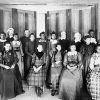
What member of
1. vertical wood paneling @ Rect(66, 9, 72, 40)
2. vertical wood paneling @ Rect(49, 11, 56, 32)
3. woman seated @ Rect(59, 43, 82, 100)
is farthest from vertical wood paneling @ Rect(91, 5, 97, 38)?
woman seated @ Rect(59, 43, 82, 100)

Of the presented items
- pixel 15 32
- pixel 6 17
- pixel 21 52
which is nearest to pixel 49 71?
pixel 21 52

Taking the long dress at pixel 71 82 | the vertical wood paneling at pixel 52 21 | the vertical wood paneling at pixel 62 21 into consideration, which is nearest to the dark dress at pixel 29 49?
the vertical wood paneling at pixel 52 21

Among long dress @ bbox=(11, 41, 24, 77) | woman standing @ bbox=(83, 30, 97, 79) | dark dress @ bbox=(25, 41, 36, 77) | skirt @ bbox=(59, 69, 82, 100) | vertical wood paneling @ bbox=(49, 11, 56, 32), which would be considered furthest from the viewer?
vertical wood paneling @ bbox=(49, 11, 56, 32)

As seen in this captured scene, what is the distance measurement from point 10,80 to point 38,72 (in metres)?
0.54

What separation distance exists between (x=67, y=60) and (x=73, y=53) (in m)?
0.18

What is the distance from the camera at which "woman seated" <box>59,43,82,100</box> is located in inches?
126

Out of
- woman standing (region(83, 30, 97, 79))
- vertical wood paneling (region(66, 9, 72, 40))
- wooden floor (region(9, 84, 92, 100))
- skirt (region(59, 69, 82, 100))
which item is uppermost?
vertical wood paneling (region(66, 9, 72, 40))

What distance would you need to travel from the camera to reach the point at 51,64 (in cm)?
375

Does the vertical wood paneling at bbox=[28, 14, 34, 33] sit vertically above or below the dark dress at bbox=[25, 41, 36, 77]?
above

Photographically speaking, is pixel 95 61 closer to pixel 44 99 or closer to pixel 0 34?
pixel 44 99

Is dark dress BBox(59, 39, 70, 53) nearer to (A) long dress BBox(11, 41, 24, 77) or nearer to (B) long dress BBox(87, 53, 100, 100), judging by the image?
(B) long dress BBox(87, 53, 100, 100)

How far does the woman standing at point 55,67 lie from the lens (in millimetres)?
3510

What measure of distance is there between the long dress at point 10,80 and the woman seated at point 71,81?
0.83m

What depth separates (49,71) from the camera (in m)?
3.77
